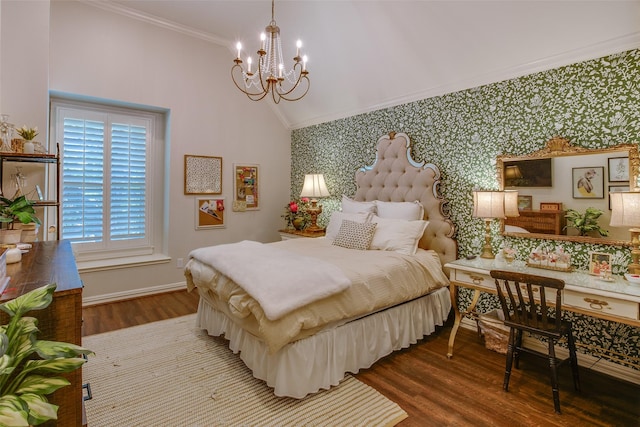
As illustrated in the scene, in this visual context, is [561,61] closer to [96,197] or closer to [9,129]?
[9,129]

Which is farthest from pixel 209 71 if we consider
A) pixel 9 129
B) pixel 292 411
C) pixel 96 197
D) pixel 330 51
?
pixel 292 411

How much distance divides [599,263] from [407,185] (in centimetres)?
182

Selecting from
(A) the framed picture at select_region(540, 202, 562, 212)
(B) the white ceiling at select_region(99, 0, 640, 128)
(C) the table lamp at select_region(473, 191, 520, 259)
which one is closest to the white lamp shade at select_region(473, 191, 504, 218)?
(C) the table lamp at select_region(473, 191, 520, 259)

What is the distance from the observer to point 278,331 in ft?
6.38

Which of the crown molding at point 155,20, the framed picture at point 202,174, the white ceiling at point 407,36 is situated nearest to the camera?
the white ceiling at point 407,36

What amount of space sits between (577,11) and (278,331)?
3.03m

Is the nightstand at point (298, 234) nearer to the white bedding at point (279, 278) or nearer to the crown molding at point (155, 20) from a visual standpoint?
the white bedding at point (279, 278)

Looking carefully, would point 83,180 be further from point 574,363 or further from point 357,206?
point 574,363

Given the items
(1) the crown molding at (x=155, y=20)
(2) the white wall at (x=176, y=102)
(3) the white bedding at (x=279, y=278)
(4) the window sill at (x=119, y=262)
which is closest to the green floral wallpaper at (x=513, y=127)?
(2) the white wall at (x=176, y=102)

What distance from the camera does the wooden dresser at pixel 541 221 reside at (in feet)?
8.84

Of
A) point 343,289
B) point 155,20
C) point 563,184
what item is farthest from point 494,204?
point 155,20

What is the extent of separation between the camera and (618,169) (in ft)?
7.84

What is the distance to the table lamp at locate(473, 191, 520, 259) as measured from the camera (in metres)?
2.81

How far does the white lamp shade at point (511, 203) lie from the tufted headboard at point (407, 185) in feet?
1.86
